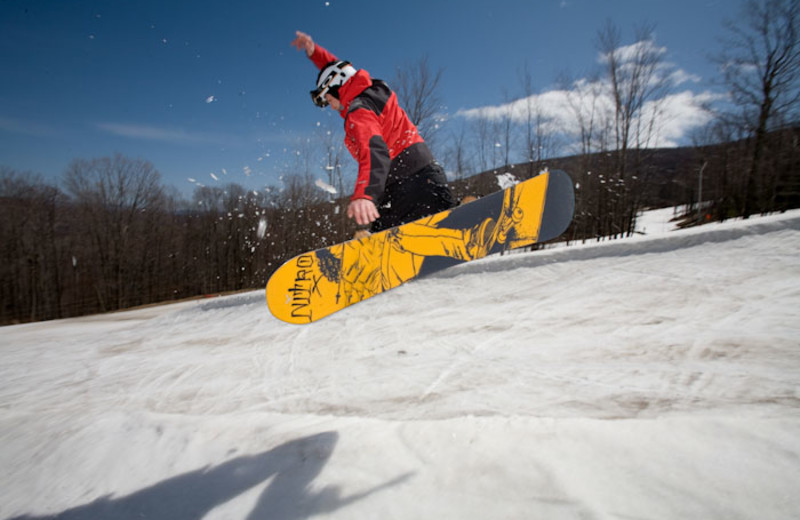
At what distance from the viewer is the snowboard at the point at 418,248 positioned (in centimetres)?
253

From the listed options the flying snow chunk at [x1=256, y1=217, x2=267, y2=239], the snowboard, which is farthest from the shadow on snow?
the flying snow chunk at [x1=256, y1=217, x2=267, y2=239]

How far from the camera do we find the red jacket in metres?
2.33

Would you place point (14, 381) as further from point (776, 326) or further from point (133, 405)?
point (776, 326)

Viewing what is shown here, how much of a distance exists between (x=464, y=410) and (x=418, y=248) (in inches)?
57.7

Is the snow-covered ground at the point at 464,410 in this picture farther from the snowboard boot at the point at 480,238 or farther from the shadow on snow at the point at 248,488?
the snowboard boot at the point at 480,238

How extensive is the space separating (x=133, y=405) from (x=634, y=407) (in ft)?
9.26

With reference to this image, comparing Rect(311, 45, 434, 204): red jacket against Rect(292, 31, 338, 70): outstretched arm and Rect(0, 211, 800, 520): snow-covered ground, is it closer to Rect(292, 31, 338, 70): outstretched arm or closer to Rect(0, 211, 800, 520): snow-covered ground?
Rect(292, 31, 338, 70): outstretched arm

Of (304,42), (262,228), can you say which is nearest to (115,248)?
(262,228)

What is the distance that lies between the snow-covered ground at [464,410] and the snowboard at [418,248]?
0.47 m

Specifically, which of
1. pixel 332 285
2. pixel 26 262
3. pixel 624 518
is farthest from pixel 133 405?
pixel 26 262

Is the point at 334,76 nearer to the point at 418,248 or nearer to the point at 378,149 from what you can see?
the point at 378,149

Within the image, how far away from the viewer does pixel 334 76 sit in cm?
249

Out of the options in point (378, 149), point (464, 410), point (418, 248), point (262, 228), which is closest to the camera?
point (464, 410)

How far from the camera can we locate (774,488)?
932mm
